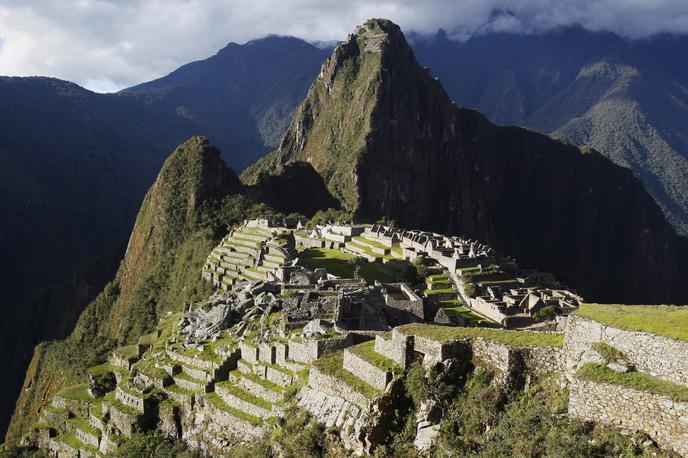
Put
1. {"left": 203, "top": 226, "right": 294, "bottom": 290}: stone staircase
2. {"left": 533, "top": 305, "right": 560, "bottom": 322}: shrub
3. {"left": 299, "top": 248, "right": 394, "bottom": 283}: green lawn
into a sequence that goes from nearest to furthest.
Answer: {"left": 533, "top": 305, "right": 560, "bottom": 322}: shrub
{"left": 299, "top": 248, "right": 394, "bottom": 283}: green lawn
{"left": 203, "top": 226, "right": 294, "bottom": 290}: stone staircase

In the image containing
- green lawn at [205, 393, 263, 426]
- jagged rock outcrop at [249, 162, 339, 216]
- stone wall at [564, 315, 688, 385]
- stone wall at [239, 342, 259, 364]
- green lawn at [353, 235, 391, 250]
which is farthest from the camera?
jagged rock outcrop at [249, 162, 339, 216]

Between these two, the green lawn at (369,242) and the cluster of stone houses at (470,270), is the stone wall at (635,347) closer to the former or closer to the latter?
the cluster of stone houses at (470,270)

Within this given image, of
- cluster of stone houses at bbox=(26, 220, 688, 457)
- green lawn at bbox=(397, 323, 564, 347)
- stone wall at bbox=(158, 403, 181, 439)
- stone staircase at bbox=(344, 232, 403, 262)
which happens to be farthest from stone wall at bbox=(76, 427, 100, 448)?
stone staircase at bbox=(344, 232, 403, 262)

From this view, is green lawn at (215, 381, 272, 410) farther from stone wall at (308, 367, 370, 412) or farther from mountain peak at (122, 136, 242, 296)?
mountain peak at (122, 136, 242, 296)

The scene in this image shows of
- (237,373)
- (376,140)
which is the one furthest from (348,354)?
(376,140)

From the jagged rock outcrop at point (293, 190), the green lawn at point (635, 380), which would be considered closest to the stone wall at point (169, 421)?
the green lawn at point (635, 380)

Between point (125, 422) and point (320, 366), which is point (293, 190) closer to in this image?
point (125, 422)
